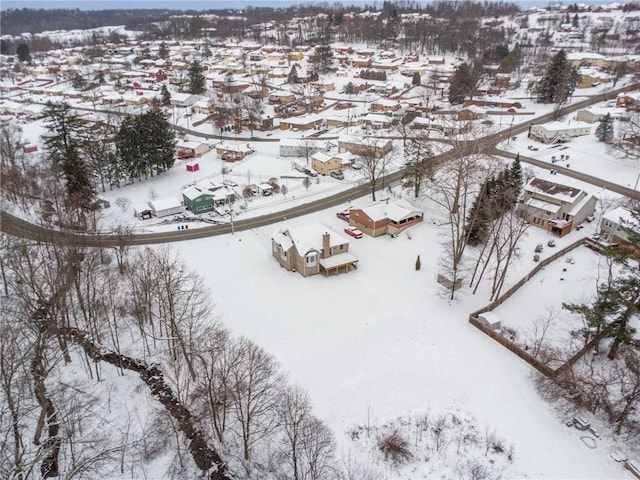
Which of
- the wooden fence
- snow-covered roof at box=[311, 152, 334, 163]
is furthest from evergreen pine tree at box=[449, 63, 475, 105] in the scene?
the wooden fence

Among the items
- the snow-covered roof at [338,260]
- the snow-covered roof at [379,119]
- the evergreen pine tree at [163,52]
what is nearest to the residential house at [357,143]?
the snow-covered roof at [379,119]

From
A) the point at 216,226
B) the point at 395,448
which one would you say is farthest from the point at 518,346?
the point at 216,226

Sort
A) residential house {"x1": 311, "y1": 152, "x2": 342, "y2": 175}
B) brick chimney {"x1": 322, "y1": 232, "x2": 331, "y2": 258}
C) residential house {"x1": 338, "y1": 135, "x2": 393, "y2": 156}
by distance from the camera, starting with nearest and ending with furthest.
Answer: brick chimney {"x1": 322, "y1": 232, "x2": 331, "y2": 258}, residential house {"x1": 311, "y1": 152, "x2": 342, "y2": 175}, residential house {"x1": 338, "y1": 135, "x2": 393, "y2": 156}

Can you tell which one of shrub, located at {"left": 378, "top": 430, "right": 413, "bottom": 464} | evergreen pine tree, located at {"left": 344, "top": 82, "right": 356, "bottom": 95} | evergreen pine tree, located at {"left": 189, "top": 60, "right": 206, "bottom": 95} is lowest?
shrub, located at {"left": 378, "top": 430, "right": 413, "bottom": 464}

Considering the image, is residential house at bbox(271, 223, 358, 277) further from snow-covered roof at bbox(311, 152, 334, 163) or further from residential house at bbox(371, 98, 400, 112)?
residential house at bbox(371, 98, 400, 112)

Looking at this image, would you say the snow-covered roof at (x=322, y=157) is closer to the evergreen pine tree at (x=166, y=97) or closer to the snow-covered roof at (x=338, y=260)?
the snow-covered roof at (x=338, y=260)

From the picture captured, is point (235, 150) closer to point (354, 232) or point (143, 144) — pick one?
point (143, 144)
